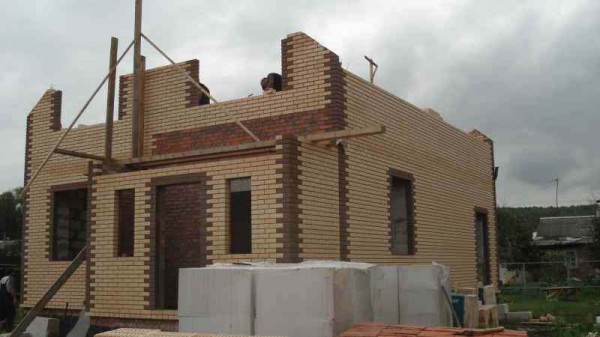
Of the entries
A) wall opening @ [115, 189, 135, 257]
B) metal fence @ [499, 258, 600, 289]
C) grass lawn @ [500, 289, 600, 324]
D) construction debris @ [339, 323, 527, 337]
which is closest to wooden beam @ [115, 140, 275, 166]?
wall opening @ [115, 189, 135, 257]

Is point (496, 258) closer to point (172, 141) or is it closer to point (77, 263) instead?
point (172, 141)

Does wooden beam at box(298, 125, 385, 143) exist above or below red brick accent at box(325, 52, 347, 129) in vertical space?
below

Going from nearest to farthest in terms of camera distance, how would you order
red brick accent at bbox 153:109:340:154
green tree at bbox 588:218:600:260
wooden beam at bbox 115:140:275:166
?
wooden beam at bbox 115:140:275:166
red brick accent at bbox 153:109:340:154
green tree at bbox 588:218:600:260

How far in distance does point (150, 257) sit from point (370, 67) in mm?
6230

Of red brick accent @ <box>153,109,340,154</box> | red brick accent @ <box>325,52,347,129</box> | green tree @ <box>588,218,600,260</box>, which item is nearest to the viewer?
red brick accent @ <box>325,52,347,129</box>

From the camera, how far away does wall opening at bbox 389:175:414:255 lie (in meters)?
11.8

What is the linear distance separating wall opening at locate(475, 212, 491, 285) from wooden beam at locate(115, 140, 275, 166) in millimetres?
8451

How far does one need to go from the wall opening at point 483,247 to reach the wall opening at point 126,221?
8753 millimetres

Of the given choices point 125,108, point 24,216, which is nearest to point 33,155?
point 24,216

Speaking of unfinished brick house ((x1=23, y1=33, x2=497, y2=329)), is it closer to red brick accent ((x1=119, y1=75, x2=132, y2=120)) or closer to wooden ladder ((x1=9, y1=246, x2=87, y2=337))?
red brick accent ((x1=119, y1=75, x2=132, y2=120))

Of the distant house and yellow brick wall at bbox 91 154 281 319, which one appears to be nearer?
yellow brick wall at bbox 91 154 281 319

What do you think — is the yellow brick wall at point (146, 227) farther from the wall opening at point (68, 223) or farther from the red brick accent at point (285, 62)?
the wall opening at point (68, 223)

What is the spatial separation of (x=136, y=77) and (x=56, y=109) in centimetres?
229

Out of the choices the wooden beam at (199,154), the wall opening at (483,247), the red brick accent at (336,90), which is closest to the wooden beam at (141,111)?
the wooden beam at (199,154)
